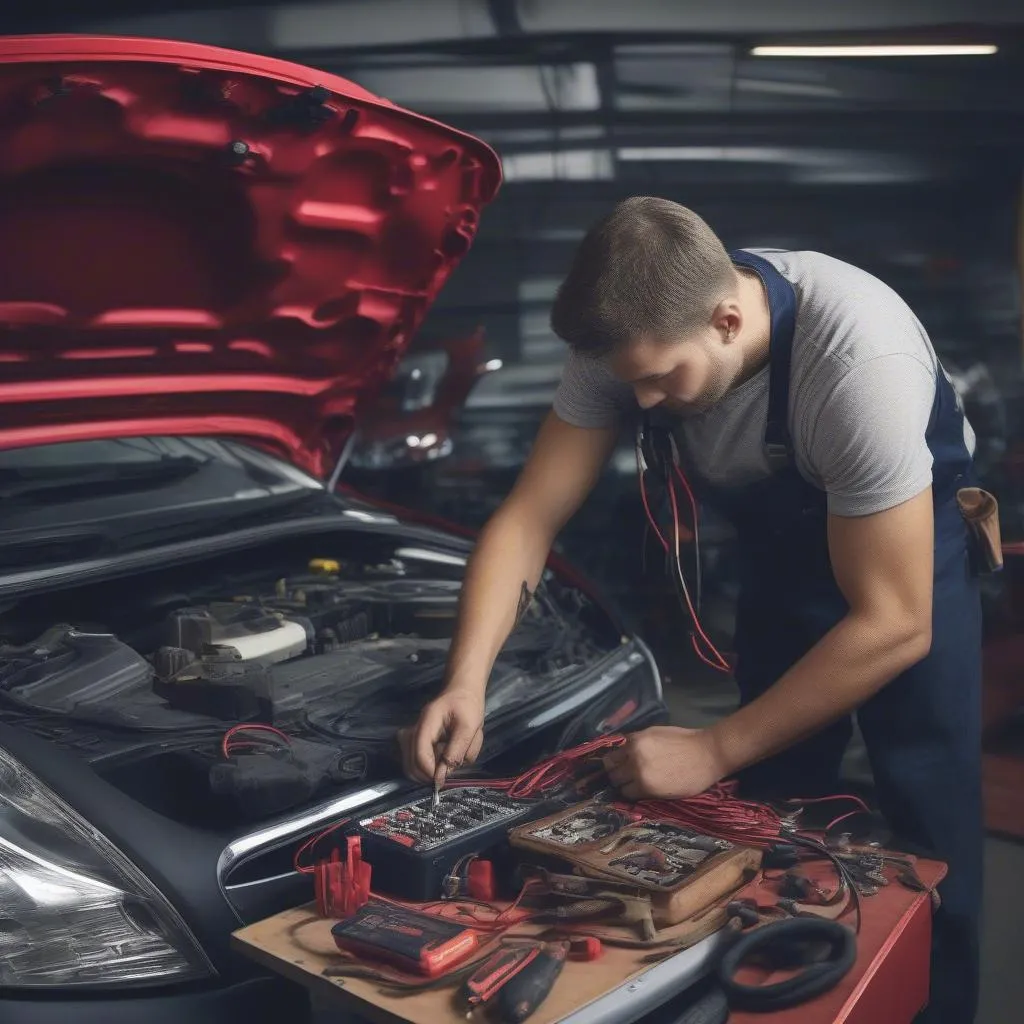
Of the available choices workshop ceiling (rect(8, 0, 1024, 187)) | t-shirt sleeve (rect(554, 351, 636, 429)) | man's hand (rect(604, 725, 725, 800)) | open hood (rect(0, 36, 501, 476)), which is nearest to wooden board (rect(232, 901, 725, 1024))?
man's hand (rect(604, 725, 725, 800))

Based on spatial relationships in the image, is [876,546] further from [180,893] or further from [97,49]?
[97,49]

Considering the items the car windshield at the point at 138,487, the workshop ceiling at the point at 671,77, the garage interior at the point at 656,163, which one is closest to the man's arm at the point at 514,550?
the car windshield at the point at 138,487

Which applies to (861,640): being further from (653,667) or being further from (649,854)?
(653,667)

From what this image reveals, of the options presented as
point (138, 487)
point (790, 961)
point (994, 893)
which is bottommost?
point (994, 893)

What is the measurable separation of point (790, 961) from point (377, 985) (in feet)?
1.07

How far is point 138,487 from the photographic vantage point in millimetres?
1593

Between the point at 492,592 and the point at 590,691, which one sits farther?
the point at 590,691

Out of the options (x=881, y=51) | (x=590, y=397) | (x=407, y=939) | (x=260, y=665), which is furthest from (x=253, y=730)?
(x=881, y=51)

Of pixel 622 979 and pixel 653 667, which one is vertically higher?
pixel 622 979

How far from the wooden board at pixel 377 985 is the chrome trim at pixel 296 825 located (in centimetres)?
8

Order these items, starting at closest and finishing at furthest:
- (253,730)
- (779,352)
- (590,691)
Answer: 1. (253,730)
2. (779,352)
3. (590,691)

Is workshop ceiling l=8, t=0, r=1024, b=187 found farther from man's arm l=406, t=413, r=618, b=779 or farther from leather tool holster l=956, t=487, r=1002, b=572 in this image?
man's arm l=406, t=413, r=618, b=779

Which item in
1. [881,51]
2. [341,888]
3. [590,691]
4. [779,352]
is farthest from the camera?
[881,51]

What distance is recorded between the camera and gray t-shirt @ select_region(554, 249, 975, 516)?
3.88ft
